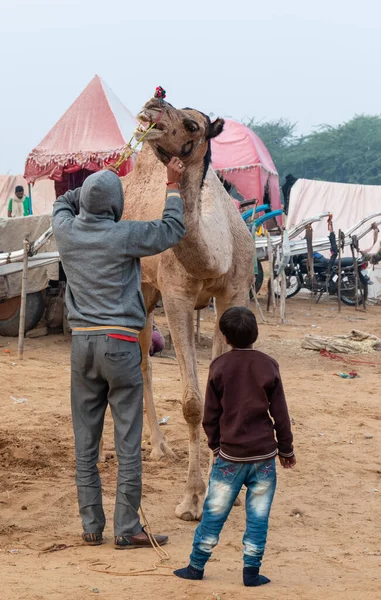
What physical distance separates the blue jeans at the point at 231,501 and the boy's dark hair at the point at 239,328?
55cm

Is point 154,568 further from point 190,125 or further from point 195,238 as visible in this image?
point 190,125

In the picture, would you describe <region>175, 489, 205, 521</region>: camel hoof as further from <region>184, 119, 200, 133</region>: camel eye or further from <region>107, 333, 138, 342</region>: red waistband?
<region>184, 119, 200, 133</region>: camel eye

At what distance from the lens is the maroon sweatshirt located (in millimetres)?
3666

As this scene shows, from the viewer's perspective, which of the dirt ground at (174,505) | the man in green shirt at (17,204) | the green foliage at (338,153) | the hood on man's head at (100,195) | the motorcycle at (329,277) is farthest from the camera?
the green foliage at (338,153)

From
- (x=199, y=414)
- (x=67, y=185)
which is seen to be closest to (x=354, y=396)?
(x=199, y=414)

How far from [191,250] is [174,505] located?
5.49 feet

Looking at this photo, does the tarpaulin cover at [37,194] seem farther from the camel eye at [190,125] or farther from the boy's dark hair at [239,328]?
the boy's dark hair at [239,328]

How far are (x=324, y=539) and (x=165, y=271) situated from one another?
6.52 ft

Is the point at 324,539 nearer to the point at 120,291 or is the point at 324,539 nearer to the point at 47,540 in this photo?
the point at 47,540

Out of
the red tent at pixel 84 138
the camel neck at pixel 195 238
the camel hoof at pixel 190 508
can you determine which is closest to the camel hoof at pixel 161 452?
the camel hoof at pixel 190 508

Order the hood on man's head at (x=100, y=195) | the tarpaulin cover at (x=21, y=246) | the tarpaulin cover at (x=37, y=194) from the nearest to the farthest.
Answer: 1. the hood on man's head at (x=100, y=195)
2. the tarpaulin cover at (x=21, y=246)
3. the tarpaulin cover at (x=37, y=194)

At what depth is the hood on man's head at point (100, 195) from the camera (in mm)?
4121

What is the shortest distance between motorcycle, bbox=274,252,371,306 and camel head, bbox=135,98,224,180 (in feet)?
47.2

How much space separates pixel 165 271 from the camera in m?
5.43
